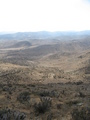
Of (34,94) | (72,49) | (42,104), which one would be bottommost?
(72,49)

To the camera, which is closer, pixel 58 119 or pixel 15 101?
pixel 58 119

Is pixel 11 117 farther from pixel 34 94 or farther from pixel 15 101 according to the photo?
pixel 34 94

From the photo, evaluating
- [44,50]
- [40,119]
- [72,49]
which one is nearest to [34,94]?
[40,119]

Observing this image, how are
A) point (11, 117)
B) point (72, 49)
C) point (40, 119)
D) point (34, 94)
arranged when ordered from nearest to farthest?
point (11, 117) → point (40, 119) → point (34, 94) → point (72, 49)

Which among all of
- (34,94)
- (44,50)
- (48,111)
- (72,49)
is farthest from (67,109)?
(72,49)

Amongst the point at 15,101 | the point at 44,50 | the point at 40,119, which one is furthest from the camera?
the point at 44,50

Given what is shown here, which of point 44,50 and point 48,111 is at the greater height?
point 48,111

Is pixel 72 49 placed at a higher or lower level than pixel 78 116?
lower

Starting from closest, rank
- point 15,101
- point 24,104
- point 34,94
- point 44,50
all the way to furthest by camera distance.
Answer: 1. point 24,104
2. point 15,101
3. point 34,94
4. point 44,50

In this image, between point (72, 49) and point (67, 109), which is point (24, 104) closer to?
point (67, 109)
